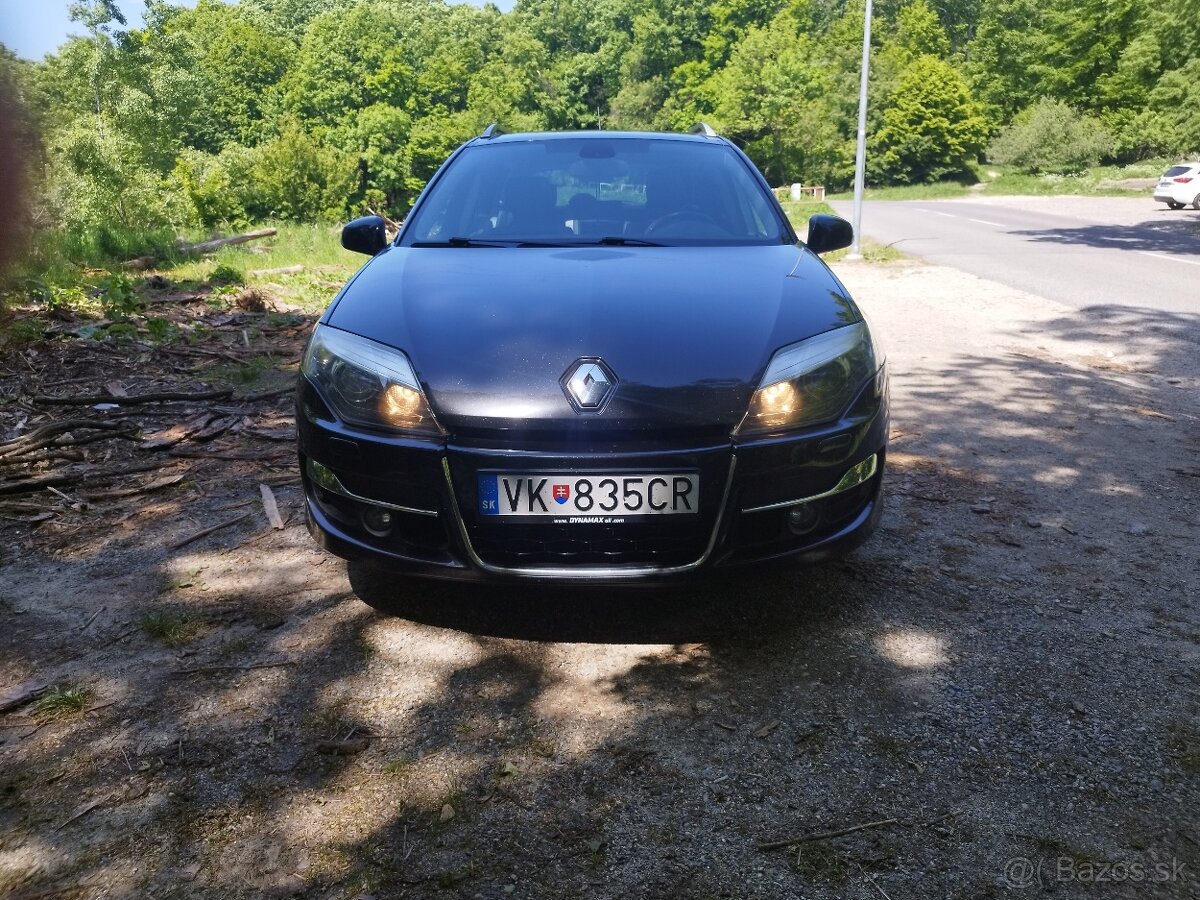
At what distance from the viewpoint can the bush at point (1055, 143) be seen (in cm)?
5728

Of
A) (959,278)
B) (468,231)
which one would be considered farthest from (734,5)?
(468,231)

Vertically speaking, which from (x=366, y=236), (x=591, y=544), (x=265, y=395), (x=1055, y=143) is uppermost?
(x=366, y=236)

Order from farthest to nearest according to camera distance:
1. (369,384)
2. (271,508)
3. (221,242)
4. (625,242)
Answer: (221,242)
(271,508)
(625,242)
(369,384)

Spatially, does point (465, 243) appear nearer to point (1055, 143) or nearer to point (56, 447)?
point (56, 447)

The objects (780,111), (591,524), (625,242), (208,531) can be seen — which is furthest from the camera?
(780,111)

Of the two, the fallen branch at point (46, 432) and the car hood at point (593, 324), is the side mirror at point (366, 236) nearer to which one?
the car hood at point (593, 324)

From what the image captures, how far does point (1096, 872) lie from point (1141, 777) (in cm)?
42

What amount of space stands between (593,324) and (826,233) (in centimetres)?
185

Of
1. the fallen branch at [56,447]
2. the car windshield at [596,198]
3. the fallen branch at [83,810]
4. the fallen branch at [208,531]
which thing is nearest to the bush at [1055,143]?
the car windshield at [596,198]

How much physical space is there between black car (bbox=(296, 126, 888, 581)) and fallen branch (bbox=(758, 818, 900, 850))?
83 centimetres

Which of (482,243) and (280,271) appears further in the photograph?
(280,271)

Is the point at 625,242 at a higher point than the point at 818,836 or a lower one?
higher

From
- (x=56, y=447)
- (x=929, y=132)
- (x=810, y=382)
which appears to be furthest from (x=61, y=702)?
(x=929, y=132)

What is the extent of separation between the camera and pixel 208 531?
4.05 m
